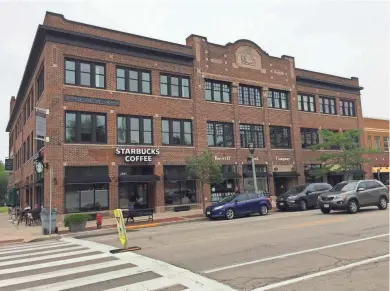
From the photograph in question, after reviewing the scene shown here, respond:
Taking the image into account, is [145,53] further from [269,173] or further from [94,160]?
[269,173]

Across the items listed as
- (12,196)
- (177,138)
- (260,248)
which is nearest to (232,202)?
(177,138)

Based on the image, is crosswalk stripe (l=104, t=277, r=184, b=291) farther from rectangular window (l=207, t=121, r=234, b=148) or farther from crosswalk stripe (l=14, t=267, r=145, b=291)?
rectangular window (l=207, t=121, r=234, b=148)

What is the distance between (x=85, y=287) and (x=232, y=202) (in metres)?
14.2

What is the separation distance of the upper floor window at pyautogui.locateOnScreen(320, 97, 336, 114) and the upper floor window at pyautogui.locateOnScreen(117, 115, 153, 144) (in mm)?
19160

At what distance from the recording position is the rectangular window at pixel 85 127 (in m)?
22.0

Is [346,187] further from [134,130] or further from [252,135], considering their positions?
[134,130]

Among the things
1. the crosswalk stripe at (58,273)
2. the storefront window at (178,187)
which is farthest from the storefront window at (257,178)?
the crosswalk stripe at (58,273)

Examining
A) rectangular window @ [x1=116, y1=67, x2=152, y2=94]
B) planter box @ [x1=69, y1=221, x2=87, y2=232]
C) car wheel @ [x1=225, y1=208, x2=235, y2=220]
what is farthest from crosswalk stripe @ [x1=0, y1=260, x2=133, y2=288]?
rectangular window @ [x1=116, y1=67, x2=152, y2=94]

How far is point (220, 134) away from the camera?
28.4 metres

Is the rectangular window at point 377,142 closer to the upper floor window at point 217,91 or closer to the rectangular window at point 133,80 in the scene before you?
the upper floor window at point 217,91

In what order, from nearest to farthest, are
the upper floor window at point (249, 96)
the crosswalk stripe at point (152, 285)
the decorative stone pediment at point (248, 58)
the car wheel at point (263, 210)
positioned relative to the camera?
the crosswalk stripe at point (152, 285), the car wheel at point (263, 210), the upper floor window at point (249, 96), the decorative stone pediment at point (248, 58)

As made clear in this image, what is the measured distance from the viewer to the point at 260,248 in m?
9.64

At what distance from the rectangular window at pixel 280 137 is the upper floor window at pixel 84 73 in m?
15.2

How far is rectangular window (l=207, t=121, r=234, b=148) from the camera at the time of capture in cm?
2788
